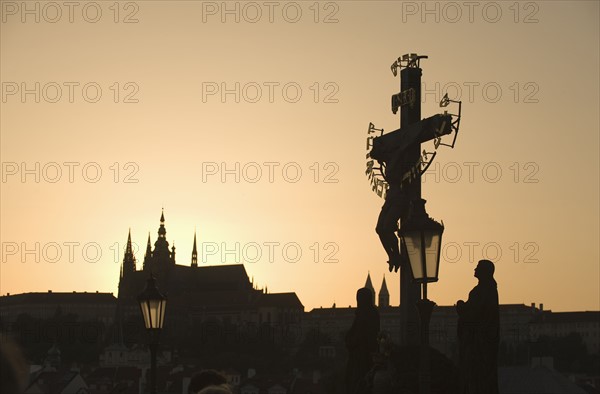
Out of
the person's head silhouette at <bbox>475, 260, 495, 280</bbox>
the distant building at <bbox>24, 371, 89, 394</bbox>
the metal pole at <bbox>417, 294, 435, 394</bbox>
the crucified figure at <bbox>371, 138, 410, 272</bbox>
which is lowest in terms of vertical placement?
the distant building at <bbox>24, 371, 89, 394</bbox>

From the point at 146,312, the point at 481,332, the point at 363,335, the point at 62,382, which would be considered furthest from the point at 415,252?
the point at 62,382

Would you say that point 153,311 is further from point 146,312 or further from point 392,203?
point 392,203

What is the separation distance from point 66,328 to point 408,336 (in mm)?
169553

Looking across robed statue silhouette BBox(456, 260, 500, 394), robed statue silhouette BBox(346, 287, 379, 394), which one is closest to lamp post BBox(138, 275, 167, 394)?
robed statue silhouette BBox(346, 287, 379, 394)

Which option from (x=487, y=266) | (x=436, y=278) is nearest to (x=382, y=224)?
(x=487, y=266)

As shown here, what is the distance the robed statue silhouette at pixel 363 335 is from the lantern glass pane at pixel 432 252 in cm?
492

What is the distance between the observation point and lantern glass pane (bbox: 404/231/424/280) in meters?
10.2

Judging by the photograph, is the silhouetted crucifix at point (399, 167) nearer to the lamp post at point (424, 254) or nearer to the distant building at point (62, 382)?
the lamp post at point (424, 254)

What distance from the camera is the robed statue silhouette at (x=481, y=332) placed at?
41.2 ft

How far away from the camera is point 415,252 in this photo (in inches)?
408

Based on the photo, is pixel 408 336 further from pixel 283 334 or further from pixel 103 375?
pixel 283 334

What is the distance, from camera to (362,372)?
15.4 meters

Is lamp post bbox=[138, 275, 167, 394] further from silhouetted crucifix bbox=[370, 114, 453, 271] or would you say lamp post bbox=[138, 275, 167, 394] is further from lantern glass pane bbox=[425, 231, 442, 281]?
silhouetted crucifix bbox=[370, 114, 453, 271]

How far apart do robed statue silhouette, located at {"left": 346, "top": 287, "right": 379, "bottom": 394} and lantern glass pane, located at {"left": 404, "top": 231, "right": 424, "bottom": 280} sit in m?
4.79
